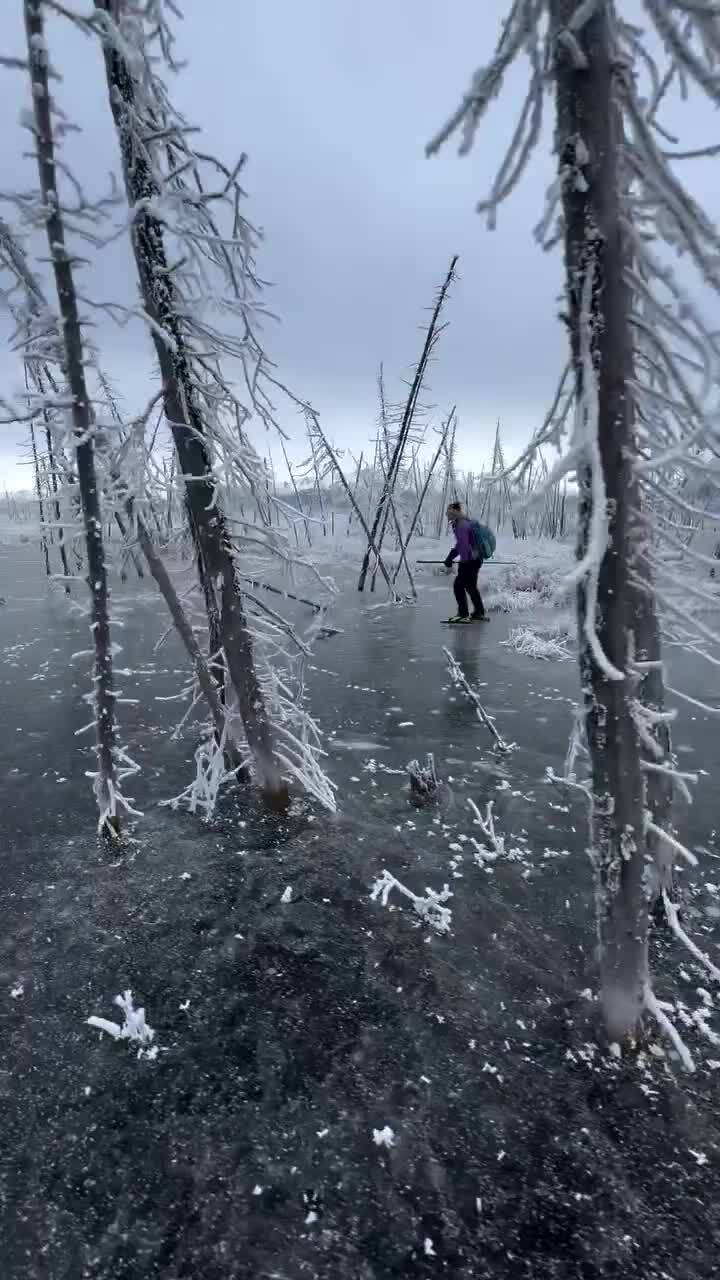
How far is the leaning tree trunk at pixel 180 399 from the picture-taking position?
4.61 metres

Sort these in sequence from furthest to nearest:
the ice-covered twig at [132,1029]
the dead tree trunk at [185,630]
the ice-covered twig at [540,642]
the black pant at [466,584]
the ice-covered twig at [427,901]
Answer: the black pant at [466,584] → the ice-covered twig at [540,642] → the dead tree trunk at [185,630] → the ice-covered twig at [427,901] → the ice-covered twig at [132,1029]

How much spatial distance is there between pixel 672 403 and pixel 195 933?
15.0ft

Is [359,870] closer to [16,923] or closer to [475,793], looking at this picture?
[475,793]

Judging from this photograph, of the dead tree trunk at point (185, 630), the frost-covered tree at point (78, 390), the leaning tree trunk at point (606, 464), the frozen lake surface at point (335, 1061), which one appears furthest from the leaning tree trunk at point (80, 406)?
the leaning tree trunk at point (606, 464)

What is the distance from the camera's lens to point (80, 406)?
483cm

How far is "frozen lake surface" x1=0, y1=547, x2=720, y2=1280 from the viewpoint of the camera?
2574mm

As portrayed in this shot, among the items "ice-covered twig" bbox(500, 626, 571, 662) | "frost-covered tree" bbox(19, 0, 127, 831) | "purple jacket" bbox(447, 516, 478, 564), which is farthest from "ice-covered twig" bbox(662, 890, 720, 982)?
"purple jacket" bbox(447, 516, 478, 564)

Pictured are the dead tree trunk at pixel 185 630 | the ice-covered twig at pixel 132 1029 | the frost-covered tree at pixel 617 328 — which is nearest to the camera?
the frost-covered tree at pixel 617 328

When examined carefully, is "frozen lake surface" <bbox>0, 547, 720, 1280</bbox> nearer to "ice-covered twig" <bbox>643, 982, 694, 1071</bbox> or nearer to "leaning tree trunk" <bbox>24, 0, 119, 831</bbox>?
"ice-covered twig" <bbox>643, 982, 694, 1071</bbox>

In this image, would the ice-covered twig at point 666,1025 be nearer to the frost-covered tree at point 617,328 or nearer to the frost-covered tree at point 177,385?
the frost-covered tree at point 617,328

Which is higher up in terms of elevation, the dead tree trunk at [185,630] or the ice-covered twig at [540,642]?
the dead tree trunk at [185,630]

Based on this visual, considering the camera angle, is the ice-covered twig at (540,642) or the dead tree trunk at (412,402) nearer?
the ice-covered twig at (540,642)

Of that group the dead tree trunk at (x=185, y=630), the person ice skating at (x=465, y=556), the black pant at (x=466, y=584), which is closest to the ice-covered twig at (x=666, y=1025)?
the dead tree trunk at (x=185, y=630)

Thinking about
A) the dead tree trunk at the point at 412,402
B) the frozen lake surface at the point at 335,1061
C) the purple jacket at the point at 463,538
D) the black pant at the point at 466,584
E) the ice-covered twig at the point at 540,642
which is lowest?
the frozen lake surface at the point at 335,1061
